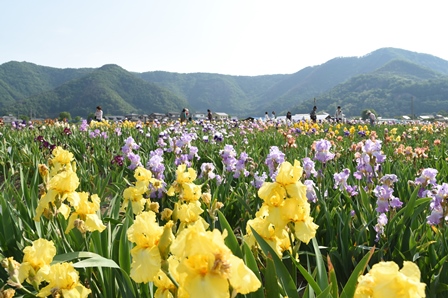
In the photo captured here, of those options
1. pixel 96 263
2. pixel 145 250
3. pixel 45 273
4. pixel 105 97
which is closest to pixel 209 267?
pixel 145 250

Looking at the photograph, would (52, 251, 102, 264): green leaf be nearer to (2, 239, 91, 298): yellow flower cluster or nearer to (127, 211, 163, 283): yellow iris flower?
(2, 239, 91, 298): yellow flower cluster

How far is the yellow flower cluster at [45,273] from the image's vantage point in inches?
49.2

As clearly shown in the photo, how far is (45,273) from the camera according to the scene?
1310 mm

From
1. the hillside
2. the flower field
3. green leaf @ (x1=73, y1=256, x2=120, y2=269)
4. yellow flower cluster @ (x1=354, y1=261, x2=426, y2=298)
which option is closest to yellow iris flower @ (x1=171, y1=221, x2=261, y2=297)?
the flower field

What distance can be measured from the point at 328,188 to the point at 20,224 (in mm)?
2595

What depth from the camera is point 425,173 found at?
9.49 ft

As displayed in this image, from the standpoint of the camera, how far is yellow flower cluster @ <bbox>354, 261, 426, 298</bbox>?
0.79 meters

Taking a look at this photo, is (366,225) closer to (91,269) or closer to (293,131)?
(91,269)

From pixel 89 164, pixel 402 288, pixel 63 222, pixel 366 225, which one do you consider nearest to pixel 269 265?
pixel 402 288

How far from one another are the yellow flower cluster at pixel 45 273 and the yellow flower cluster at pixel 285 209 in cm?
68

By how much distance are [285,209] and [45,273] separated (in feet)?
2.98

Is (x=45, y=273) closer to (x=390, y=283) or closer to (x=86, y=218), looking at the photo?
(x=86, y=218)

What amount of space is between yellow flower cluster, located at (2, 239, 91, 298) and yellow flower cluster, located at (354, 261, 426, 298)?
939mm

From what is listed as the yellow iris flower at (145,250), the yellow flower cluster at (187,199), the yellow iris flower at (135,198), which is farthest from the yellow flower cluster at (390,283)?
the yellow iris flower at (135,198)
